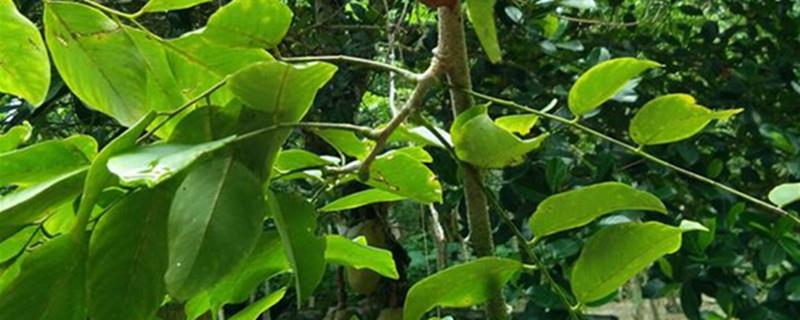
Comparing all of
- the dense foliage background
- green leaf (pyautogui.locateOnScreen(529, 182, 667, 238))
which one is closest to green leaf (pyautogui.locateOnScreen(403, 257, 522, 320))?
green leaf (pyautogui.locateOnScreen(529, 182, 667, 238))

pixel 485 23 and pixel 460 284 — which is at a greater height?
pixel 485 23

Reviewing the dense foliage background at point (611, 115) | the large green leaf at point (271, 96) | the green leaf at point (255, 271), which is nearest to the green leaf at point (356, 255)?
the green leaf at point (255, 271)

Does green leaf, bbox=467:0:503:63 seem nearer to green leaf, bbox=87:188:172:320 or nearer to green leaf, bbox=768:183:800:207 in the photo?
green leaf, bbox=87:188:172:320

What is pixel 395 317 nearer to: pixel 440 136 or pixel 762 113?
pixel 762 113

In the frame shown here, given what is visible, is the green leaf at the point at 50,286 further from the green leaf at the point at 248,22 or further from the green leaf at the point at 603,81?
the green leaf at the point at 603,81

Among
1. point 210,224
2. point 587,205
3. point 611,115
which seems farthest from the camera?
point 611,115

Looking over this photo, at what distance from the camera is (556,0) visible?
886mm

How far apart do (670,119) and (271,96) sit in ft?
0.56

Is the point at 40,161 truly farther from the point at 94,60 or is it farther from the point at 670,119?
the point at 670,119

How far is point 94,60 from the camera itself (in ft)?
0.91

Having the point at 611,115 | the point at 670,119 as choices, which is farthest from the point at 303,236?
the point at 611,115

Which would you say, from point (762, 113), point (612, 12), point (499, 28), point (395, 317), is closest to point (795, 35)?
point (762, 113)

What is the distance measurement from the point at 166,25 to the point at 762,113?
77cm

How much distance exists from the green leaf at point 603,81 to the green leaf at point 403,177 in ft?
0.22
